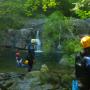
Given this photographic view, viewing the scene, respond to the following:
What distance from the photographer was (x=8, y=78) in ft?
46.3

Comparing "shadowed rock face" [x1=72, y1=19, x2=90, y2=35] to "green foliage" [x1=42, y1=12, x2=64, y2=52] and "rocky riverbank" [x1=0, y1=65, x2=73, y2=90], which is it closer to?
"green foliage" [x1=42, y1=12, x2=64, y2=52]

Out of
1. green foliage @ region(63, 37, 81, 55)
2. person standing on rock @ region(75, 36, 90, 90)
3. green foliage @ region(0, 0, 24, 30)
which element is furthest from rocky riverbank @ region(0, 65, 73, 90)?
green foliage @ region(0, 0, 24, 30)

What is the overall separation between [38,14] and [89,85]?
31.0 metres

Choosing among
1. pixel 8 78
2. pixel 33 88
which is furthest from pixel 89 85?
pixel 8 78

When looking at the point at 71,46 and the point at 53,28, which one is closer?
the point at 71,46

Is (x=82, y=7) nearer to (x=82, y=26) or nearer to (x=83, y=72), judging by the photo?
(x=83, y=72)

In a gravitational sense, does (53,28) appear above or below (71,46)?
above

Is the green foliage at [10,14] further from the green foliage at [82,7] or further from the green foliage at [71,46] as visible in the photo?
the green foliage at [82,7]

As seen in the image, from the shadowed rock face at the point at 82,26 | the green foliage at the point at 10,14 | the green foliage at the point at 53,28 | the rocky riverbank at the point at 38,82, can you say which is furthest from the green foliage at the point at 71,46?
the rocky riverbank at the point at 38,82

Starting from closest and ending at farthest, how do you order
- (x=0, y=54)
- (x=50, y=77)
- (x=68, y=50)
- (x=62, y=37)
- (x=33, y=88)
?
(x=33, y=88) < (x=50, y=77) < (x=68, y=50) < (x=62, y=37) < (x=0, y=54)

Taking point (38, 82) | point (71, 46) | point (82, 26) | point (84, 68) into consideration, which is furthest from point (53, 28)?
point (84, 68)

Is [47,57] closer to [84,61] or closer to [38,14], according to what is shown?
[38,14]

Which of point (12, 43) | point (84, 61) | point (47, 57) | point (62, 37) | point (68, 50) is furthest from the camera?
point (12, 43)

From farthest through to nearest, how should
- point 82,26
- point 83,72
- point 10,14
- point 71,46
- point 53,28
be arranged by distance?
point 82,26, point 10,14, point 53,28, point 71,46, point 83,72
